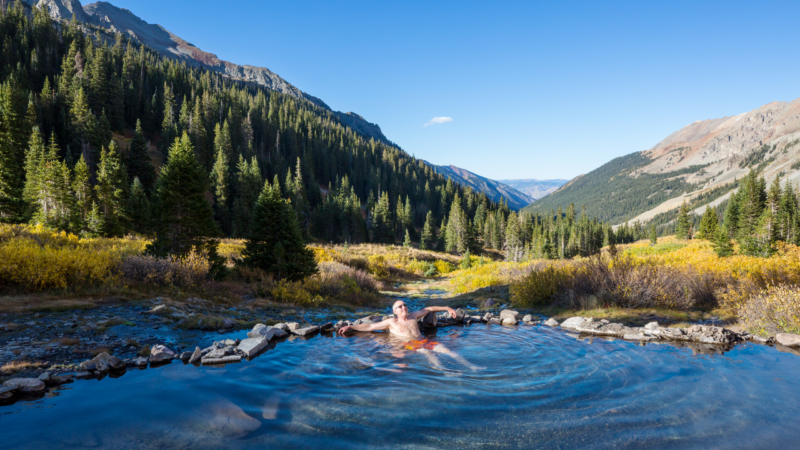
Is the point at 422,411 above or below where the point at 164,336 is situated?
below

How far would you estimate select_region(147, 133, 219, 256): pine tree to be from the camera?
47.4 feet

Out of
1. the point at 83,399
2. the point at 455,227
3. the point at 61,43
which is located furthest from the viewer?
the point at 61,43

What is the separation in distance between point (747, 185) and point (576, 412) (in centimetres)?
6444

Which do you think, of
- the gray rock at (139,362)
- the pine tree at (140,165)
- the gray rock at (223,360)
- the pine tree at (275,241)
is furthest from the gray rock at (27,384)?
the pine tree at (140,165)

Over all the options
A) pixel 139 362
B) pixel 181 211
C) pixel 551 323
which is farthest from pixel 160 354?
pixel 181 211

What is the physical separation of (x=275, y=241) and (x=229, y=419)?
12464 millimetres

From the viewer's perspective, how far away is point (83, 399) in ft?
15.1

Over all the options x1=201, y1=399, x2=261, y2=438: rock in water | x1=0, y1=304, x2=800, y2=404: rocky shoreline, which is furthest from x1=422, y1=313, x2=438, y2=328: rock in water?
x1=201, y1=399, x2=261, y2=438: rock in water

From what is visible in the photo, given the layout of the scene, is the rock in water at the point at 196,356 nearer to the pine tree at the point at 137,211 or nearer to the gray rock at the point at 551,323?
the gray rock at the point at 551,323

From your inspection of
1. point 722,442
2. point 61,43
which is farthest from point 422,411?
point 61,43

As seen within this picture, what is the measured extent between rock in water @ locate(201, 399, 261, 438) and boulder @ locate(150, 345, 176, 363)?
2050mm

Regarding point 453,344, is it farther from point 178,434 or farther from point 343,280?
point 343,280

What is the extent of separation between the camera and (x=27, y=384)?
15.1 feet

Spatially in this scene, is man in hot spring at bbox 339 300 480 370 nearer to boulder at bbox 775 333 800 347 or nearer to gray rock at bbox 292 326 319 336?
gray rock at bbox 292 326 319 336
